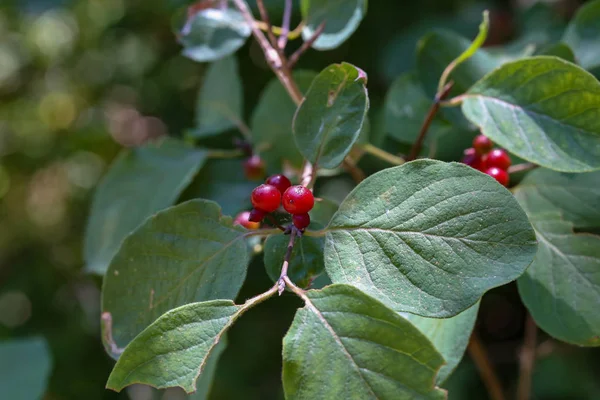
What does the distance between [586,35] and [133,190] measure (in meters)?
0.95

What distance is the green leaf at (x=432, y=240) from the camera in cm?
65

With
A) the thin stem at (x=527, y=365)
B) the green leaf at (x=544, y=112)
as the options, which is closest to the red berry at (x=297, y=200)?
the green leaf at (x=544, y=112)

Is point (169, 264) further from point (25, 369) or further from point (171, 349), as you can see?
point (25, 369)

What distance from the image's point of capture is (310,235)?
786 mm

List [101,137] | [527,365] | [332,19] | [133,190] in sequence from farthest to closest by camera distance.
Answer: [101,137] → [527,365] → [133,190] → [332,19]

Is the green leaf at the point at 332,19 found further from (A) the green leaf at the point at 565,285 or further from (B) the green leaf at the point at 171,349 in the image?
(B) the green leaf at the point at 171,349

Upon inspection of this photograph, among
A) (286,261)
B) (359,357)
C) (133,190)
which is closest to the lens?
(359,357)

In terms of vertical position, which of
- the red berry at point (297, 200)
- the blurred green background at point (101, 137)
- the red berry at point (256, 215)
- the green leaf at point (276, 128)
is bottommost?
the blurred green background at point (101, 137)

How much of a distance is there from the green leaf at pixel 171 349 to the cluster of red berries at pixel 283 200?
5.8 inches

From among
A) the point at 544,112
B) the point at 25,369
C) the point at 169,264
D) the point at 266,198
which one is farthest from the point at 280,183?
the point at 25,369

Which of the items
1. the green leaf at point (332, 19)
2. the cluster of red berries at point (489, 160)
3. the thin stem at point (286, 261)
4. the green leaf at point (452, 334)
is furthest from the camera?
the green leaf at point (332, 19)

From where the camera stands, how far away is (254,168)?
1171mm

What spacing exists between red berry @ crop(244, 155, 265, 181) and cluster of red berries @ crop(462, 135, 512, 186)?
410mm

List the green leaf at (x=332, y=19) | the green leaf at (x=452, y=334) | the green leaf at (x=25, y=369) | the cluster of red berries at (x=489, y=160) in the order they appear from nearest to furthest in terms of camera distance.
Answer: the green leaf at (x=452, y=334)
the cluster of red berries at (x=489, y=160)
the green leaf at (x=332, y=19)
the green leaf at (x=25, y=369)
